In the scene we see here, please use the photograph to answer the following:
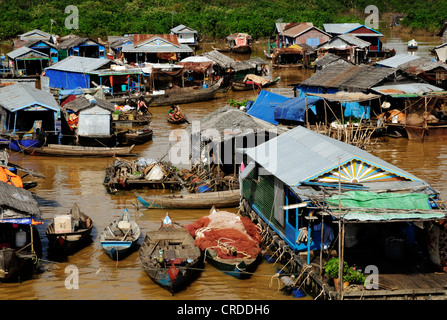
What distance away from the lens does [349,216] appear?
36.4 feet

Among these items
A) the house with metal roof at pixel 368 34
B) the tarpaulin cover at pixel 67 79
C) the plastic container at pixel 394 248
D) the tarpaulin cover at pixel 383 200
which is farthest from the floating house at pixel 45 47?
the plastic container at pixel 394 248

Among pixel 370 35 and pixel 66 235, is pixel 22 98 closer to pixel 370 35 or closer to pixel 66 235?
pixel 66 235

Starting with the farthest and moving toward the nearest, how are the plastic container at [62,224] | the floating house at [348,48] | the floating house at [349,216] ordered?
1. the floating house at [348,48]
2. the plastic container at [62,224]
3. the floating house at [349,216]

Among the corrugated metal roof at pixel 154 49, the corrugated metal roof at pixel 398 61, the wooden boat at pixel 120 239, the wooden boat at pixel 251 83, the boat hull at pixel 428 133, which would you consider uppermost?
the corrugated metal roof at pixel 398 61

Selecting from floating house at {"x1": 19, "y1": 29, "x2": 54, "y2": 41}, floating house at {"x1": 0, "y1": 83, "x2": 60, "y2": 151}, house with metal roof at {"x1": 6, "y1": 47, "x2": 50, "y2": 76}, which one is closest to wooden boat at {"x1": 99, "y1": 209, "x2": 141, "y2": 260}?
floating house at {"x1": 0, "y1": 83, "x2": 60, "y2": 151}

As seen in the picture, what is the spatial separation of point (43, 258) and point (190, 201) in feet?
15.7

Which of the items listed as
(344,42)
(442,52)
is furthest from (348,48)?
(442,52)

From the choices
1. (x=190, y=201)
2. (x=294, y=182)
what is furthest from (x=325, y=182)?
(x=190, y=201)

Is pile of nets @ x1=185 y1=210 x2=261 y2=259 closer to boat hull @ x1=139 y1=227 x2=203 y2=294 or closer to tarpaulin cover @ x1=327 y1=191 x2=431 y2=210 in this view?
boat hull @ x1=139 y1=227 x2=203 y2=294

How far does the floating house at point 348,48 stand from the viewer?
45.6 meters

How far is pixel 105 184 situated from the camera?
1984cm

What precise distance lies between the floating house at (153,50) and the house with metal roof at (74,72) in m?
5.59

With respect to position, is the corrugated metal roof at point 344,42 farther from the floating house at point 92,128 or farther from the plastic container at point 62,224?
the plastic container at point 62,224

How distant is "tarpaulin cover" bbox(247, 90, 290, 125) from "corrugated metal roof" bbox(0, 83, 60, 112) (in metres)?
8.22
